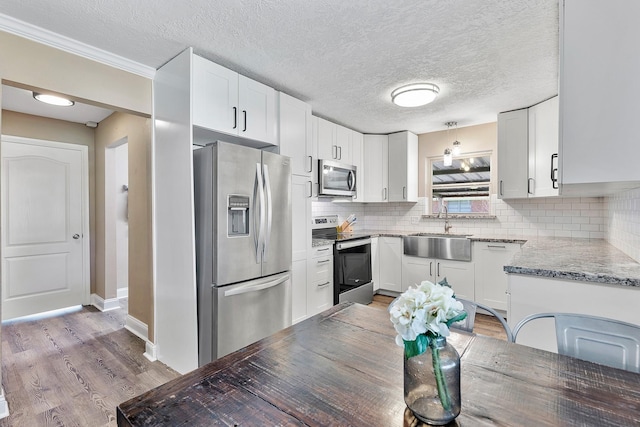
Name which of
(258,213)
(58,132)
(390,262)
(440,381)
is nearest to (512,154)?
(390,262)

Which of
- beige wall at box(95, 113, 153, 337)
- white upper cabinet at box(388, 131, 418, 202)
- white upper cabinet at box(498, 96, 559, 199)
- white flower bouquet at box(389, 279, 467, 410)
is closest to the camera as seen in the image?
white flower bouquet at box(389, 279, 467, 410)

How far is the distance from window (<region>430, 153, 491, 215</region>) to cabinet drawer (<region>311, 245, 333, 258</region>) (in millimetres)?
1949

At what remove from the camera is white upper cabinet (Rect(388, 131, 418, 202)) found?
4348 millimetres

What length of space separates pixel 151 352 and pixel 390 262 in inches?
119

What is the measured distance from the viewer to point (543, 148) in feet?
10.6

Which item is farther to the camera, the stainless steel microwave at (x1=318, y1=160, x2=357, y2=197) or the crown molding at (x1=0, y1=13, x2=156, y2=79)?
the stainless steel microwave at (x1=318, y1=160, x2=357, y2=197)

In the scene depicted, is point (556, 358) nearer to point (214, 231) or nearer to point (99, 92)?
point (214, 231)

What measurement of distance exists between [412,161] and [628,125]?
10.7 feet

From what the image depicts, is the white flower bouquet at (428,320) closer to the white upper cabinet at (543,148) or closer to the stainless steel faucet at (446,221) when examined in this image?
the white upper cabinet at (543,148)

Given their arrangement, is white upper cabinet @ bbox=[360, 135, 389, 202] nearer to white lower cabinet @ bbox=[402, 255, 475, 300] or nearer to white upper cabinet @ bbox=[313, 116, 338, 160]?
white upper cabinet @ bbox=[313, 116, 338, 160]

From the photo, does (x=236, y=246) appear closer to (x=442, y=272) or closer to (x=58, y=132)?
(x=442, y=272)

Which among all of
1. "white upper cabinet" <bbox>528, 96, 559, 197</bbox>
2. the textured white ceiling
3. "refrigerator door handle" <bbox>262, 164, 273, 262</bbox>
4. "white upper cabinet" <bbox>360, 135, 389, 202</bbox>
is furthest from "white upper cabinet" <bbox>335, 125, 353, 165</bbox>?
"white upper cabinet" <bbox>528, 96, 559, 197</bbox>

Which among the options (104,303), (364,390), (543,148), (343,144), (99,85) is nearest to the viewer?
(364,390)

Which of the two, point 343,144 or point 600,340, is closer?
point 600,340
